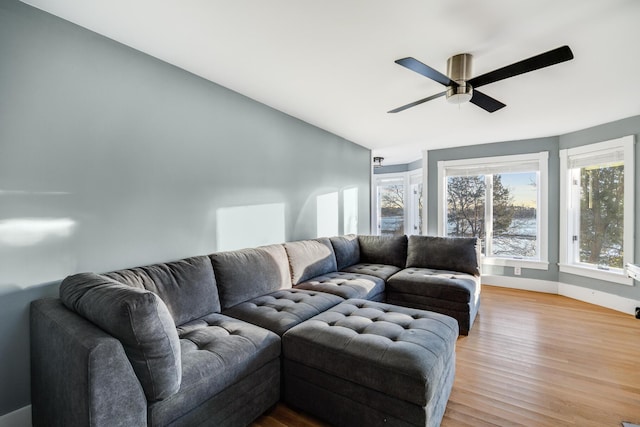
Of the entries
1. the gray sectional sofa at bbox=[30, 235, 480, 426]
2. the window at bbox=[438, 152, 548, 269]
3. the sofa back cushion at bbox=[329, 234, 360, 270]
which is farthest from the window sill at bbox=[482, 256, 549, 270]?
the sofa back cushion at bbox=[329, 234, 360, 270]

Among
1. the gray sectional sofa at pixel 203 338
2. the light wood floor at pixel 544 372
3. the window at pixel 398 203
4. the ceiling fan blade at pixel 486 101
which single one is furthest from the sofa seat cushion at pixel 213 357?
the window at pixel 398 203

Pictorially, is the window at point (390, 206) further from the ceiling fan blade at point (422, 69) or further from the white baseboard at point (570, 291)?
the ceiling fan blade at point (422, 69)

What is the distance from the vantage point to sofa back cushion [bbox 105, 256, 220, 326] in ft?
6.24

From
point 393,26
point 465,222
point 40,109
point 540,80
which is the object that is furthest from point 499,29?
point 465,222

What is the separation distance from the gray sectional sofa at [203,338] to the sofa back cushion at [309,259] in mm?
23

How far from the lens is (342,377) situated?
162cm

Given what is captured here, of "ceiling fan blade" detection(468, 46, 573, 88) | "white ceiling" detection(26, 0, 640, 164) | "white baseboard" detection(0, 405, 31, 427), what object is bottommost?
"white baseboard" detection(0, 405, 31, 427)

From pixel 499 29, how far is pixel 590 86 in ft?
5.13

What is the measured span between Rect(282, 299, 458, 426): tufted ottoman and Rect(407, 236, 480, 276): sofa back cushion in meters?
1.72

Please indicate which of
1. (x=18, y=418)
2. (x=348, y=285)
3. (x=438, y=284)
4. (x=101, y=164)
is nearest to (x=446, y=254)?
(x=438, y=284)

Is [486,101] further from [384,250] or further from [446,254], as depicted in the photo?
[384,250]

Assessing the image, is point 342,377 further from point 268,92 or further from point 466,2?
point 268,92

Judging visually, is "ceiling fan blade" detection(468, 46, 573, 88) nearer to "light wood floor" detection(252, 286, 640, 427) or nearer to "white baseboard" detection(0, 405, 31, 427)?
"light wood floor" detection(252, 286, 640, 427)

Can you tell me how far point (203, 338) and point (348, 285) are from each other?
1.51 metres
